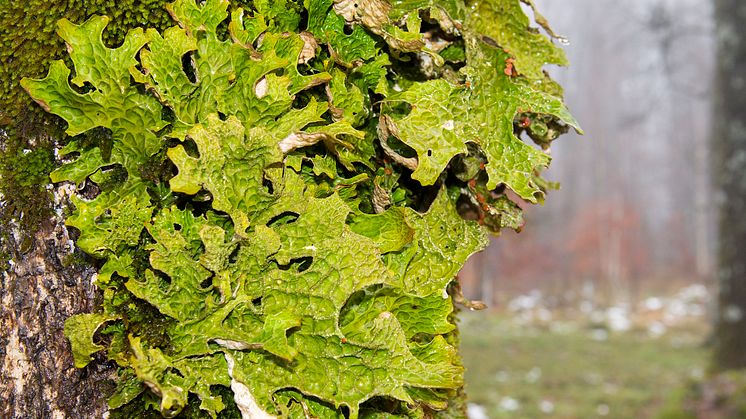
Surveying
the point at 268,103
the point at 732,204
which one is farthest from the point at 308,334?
the point at 732,204

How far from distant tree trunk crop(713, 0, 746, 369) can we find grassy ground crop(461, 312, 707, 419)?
2.00 ft

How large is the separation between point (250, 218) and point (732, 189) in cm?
446

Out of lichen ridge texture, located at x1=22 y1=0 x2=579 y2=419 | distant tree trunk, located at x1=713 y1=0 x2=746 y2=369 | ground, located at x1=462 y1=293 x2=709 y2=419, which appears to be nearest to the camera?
lichen ridge texture, located at x1=22 y1=0 x2=579 y2=419

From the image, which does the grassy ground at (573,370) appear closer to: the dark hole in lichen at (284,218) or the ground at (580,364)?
the ground at (580,364)

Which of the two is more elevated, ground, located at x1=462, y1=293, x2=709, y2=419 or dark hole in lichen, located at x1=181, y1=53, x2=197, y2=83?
ground, located at x1=462, y1=293, x2=709, y2=419

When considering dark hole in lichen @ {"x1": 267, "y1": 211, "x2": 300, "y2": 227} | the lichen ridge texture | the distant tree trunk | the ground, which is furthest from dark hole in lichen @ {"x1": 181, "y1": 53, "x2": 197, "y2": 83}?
the distant tree trunk

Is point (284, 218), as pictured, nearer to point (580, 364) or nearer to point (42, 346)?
point (42, 346)

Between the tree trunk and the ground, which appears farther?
the ground

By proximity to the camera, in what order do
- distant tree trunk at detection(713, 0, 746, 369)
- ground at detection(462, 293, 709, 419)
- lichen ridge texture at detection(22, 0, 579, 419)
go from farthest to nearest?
ground at detection(462, 293, 709, 419)
distant tree trunk at detection(713, 0, 746, 369)
lichen ridge texture at detection(22, 0, 579, 419)

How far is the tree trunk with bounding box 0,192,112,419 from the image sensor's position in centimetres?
65

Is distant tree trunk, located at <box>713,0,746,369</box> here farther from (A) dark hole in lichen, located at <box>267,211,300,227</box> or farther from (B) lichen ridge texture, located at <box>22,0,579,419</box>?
(A) dark hole in lichen, located at <box>267,211,300,227</box>

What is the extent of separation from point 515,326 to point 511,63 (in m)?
9.43

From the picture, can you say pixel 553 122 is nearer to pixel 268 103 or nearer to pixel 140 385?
pixel 268 103

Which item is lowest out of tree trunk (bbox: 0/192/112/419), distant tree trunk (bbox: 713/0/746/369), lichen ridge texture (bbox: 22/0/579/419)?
tree trunk (bbox: 0/192/112/419)
